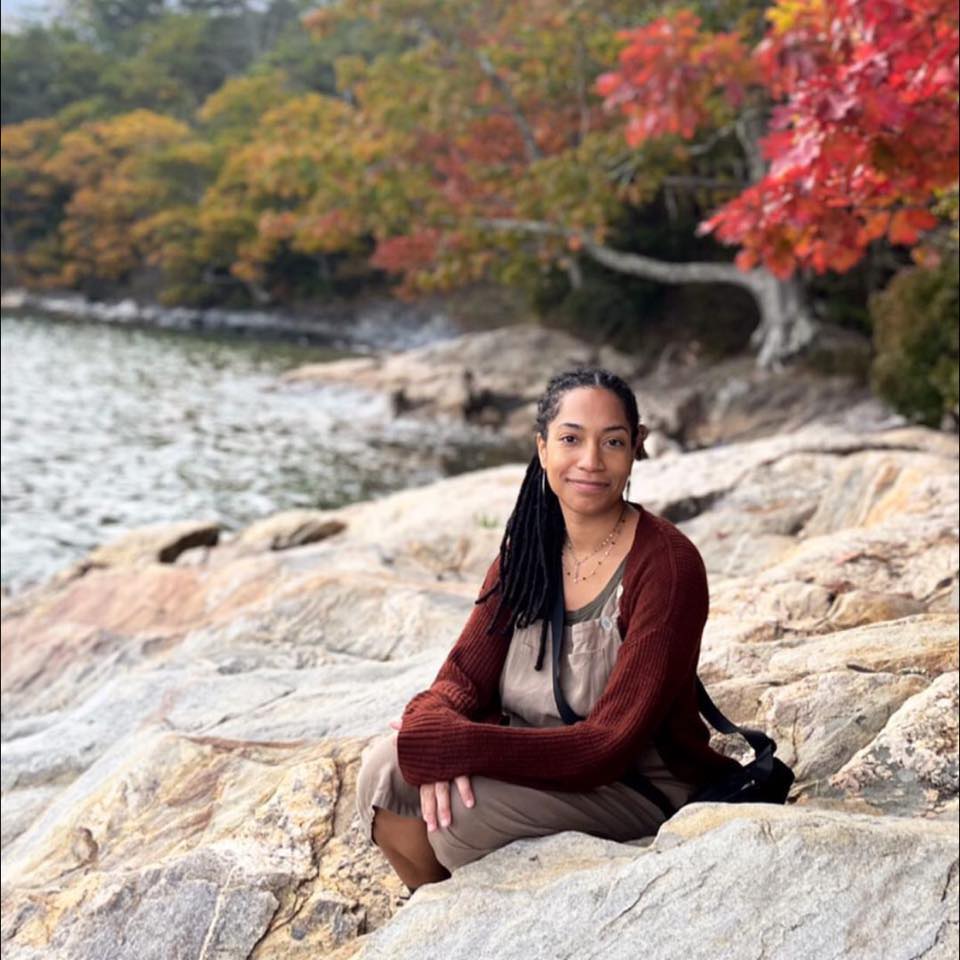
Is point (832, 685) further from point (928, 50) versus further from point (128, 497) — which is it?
point (128, 497)

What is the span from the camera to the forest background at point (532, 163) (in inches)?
200

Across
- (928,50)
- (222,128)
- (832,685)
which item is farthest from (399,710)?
(222,128)

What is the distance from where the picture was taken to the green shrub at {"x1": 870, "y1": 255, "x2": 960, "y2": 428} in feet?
34.8

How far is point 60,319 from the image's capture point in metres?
31.6

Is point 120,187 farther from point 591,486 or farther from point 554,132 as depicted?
point 591,486

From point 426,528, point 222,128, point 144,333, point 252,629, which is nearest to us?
point 252,629

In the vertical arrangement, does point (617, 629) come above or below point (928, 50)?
below

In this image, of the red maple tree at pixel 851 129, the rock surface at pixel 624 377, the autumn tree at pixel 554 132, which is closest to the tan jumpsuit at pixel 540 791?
the red maple tree at pixel 851 129

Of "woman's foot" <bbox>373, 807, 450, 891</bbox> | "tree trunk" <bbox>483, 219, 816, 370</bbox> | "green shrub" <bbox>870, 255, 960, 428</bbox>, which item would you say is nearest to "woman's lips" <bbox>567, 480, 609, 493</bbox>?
"woman's foot" <bbox>373, 807, 450, 891</bbox>

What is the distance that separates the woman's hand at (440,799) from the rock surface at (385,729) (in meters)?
0.16

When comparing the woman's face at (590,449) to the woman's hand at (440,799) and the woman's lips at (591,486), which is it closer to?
the woman's lips at (591,486)

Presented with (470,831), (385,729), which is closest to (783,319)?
(385,729)

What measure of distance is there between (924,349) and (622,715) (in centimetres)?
956

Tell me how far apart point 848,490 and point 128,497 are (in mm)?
9370
